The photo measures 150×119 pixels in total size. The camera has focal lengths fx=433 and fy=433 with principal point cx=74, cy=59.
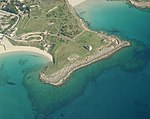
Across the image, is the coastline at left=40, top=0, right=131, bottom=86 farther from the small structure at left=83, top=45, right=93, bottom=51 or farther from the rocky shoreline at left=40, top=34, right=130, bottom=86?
the small structure at left=83, top=45, right=93, bottom=51

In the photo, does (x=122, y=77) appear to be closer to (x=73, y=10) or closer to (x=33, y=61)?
(x=33, y=61)

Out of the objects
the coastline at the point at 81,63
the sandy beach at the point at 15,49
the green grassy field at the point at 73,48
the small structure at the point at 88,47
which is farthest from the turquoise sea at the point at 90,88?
the small structure at the point at 88,47

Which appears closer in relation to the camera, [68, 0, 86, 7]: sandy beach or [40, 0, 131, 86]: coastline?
[40, 0, 131, 86]: coastline

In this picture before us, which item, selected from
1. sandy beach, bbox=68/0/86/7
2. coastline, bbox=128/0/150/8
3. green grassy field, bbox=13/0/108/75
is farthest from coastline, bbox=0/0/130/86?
coastline, bbox=128/0/150/8

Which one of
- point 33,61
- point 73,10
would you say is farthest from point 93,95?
point 73,10

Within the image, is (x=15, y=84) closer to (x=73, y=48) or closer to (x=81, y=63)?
(x=81, y=63)

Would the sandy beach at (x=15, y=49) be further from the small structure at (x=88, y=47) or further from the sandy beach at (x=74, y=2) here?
the sandy beach at (x=74, y=2)

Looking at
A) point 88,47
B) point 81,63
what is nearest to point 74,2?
point 88,47
